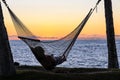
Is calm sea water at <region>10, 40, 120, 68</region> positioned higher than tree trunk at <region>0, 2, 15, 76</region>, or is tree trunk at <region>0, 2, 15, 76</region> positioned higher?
tree trunk at <region>0, 2, 15, 76</region>

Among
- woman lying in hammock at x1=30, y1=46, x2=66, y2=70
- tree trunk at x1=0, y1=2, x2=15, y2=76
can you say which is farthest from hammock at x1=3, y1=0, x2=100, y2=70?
tree trunk at x1=0, y1=2, x2=15, y2=76

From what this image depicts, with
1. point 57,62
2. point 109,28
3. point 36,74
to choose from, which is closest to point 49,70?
point 57,62

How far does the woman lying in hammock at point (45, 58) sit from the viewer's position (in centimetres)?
1487

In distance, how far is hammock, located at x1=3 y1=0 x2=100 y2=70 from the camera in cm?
1488

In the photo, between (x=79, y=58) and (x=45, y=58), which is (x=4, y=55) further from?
(x=79, y=58)

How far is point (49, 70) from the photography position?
1554 centimetres

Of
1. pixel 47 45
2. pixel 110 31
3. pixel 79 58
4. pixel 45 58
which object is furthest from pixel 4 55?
pixel 79 58

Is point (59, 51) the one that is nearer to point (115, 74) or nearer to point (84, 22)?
point (84, 22)

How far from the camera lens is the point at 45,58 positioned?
49.3 feet

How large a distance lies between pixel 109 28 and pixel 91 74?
11.0 feet

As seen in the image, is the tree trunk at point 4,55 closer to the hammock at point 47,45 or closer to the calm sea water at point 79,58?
the hammock at point 47,45

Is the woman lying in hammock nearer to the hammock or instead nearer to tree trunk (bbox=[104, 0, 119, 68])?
the hammock

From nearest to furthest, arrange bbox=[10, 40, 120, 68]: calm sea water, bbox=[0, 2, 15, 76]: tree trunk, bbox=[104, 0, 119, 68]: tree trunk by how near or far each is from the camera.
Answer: bbox=[0, 2, 15, 76]: tree trunk, bbox=[104, 0, 119, 68]: tree trunk, bbox=[10, 40, 120, 68]: calm sea water

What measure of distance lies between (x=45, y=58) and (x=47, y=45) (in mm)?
473
